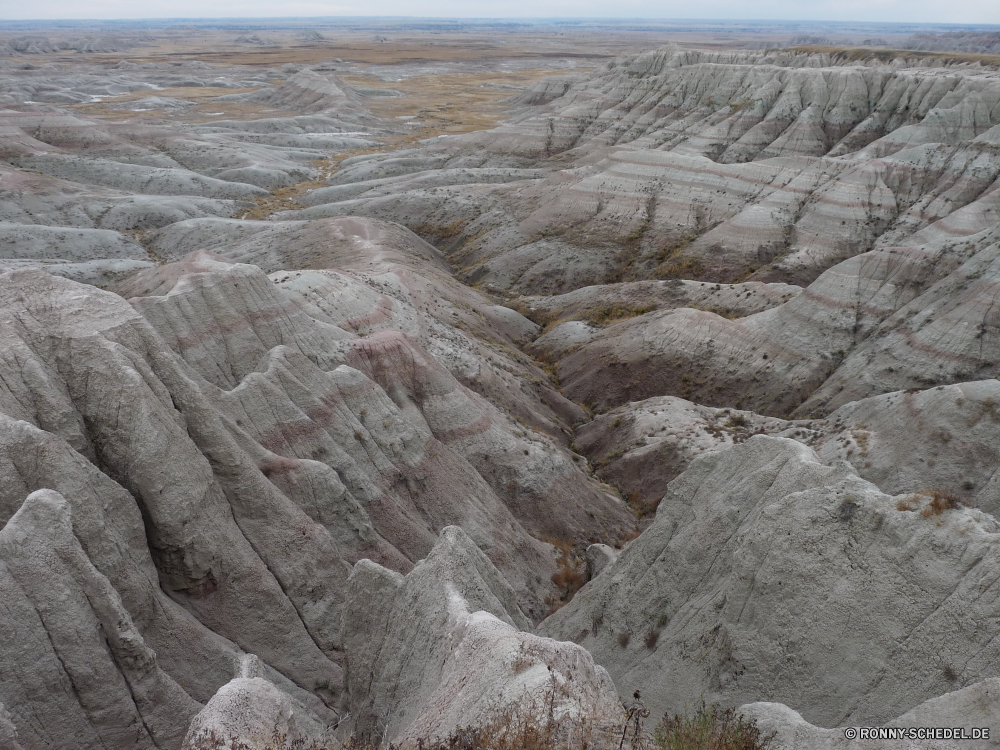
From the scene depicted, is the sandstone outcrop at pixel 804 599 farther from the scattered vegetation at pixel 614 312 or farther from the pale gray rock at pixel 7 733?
the scattered vegetation at pixel 614 312

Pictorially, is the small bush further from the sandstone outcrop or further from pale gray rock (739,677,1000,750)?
the sandstone outcrop

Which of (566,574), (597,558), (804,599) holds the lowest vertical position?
(566,574)

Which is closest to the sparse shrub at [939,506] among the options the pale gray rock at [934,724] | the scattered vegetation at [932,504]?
the scattered vegetation at [932,504]

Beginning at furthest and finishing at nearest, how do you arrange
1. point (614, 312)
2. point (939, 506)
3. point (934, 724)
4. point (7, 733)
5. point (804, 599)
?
point (614, 312) < point (804, 599) < point (939, 506) < point (7, 733) < point (934, 724)

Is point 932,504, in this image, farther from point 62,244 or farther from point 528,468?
point 62,244

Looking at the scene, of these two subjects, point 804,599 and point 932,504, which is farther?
point 804,599

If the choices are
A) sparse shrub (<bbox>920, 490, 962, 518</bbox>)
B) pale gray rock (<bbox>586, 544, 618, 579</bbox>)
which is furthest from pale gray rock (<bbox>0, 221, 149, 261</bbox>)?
sparse shrub (<bbox>920, 490, 962, 518</bbox>)

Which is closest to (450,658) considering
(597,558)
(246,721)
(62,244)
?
(246,721)
